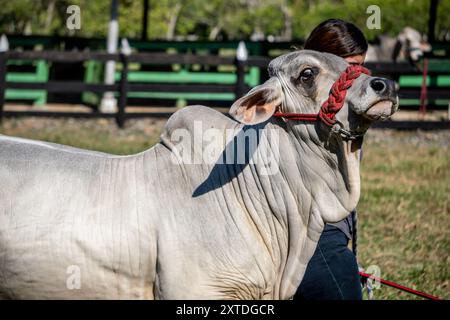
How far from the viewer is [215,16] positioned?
59.8 metres

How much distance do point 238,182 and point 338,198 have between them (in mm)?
387

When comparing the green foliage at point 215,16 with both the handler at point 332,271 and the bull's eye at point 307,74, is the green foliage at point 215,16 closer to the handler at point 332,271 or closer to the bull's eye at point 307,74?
the handler at point 332,271

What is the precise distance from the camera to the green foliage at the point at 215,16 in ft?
142

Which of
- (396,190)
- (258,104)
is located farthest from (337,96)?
(396,190)

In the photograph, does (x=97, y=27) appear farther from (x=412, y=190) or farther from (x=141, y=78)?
(x=412, y=190)

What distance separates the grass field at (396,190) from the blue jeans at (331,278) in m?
1.65

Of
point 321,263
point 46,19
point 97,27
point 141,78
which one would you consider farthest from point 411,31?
point 46,19

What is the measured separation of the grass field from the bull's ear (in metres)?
2.55

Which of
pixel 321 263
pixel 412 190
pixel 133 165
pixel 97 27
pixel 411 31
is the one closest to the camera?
pixel 133 165

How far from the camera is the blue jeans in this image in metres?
3.90

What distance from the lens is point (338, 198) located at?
10.9 ft

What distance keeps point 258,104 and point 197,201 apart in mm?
429

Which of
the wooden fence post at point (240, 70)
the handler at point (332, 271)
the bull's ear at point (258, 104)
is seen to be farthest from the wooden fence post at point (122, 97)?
the bull's ear at point (258, 104)

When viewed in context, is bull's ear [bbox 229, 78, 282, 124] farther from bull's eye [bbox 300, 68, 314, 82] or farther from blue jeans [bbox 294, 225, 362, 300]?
blue jeans [bbox 294, 225, 362, 300]
